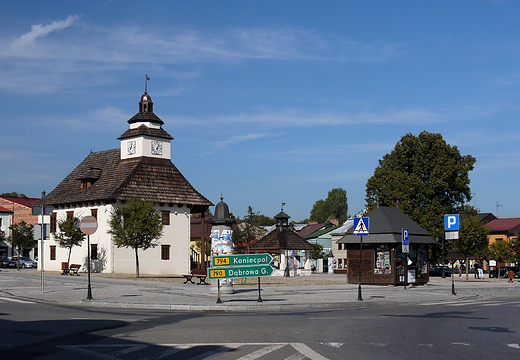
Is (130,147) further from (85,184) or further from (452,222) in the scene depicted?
(452,222)

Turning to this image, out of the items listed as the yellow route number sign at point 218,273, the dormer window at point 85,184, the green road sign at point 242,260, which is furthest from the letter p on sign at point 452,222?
the dormer window at point 85,184

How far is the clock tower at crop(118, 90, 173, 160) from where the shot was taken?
49.9 meters

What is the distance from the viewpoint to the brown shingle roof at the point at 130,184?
4703 cm

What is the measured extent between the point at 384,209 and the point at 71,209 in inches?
1157

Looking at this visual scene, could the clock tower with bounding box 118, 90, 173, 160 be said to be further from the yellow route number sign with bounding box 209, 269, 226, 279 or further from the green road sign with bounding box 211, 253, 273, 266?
the yellow route number sign with bounding box 209, 269, 226, 279

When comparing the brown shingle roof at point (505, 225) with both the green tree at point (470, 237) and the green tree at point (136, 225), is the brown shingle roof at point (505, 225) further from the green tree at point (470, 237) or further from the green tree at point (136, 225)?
the green tree at point (136, 225)

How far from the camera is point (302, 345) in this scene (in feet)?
31.6

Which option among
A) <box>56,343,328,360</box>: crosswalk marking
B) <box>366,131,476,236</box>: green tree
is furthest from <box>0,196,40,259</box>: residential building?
<box>56,343,328,360</box>: crosswalk marking

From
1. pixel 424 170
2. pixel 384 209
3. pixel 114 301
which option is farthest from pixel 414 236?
pixel 424 170

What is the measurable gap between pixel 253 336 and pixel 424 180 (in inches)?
1814

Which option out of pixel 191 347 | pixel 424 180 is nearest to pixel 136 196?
pixel 424 180

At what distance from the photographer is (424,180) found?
5391cm

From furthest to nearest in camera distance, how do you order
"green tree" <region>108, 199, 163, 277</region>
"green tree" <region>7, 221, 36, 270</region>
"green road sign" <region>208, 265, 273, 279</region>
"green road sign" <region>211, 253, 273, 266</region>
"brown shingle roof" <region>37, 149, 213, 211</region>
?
"green tree" <region>7, 221, 36, 270</region> → "brown shingle roof" <region>37, 149, 213, 211</region> → "green tree" <region>108, 199, 163, 277</region> → "green road sign" <region>211, 253, 273, 266</region> → "green road sign" <region>208, 265, 273, 279</region>

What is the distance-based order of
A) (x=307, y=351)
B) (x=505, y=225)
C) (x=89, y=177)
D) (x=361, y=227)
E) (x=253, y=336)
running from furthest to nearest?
(x=505, y=225)
(x=89, y=177)
(x=361, y=227)
(x=253, y=336)
(x=307, y=351)
